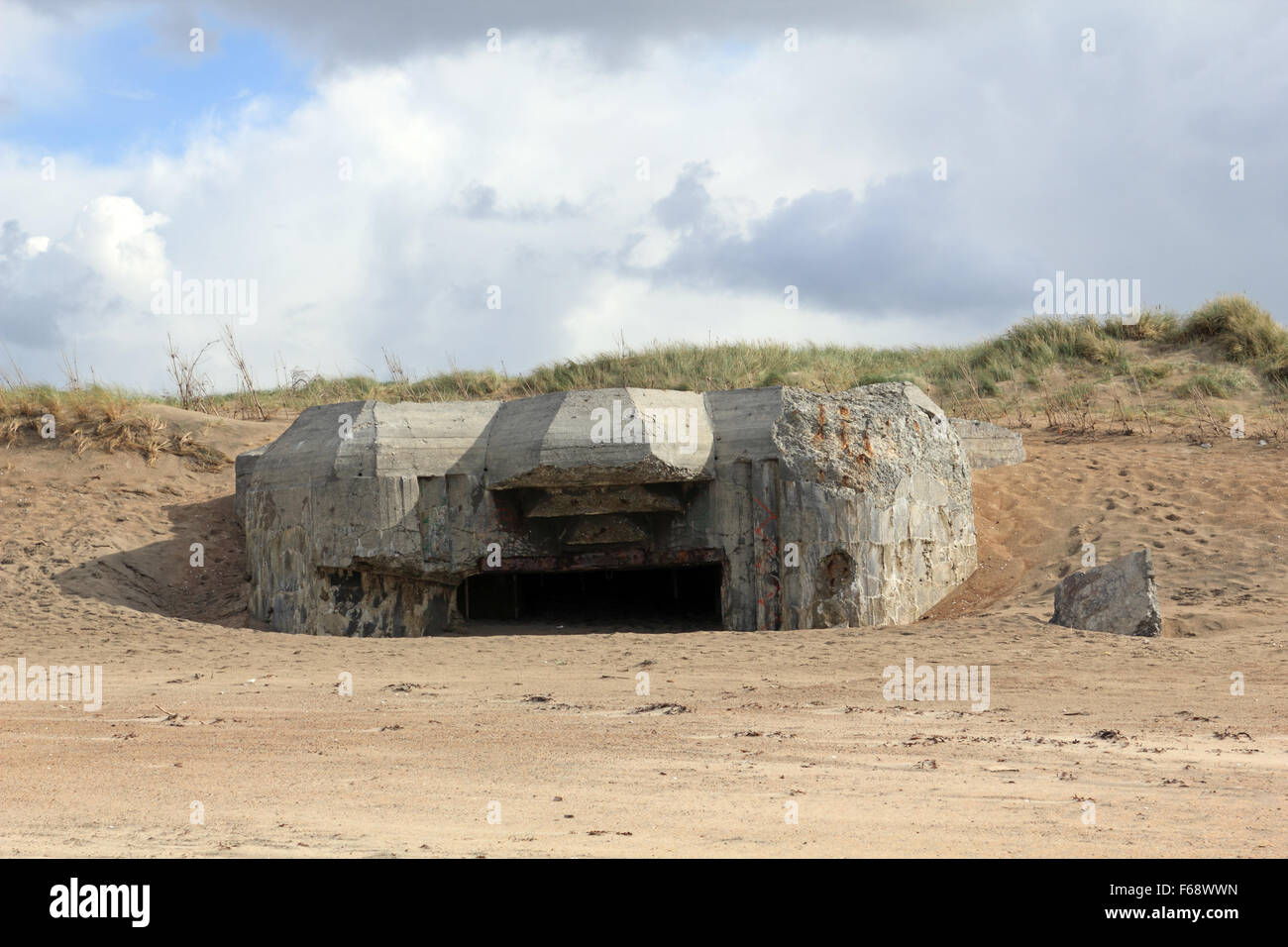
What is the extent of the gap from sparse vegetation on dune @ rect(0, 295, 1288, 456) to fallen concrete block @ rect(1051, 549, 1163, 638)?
20.8 feet

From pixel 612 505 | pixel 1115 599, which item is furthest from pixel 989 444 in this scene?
pixel 612 505

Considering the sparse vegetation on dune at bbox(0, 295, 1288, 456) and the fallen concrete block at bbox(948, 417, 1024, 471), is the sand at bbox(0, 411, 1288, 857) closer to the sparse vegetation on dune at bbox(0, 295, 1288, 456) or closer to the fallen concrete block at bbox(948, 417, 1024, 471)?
the fallen concrete block at bbox(948, 417, 1024, 471)

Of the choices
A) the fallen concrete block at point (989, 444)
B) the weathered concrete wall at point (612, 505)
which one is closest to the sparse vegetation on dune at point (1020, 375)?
the fallen concrete block at point (989, 444)

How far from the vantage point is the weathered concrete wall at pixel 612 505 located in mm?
10344

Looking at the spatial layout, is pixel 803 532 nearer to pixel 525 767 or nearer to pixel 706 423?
pixel 706 423

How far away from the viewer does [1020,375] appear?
63.7ft

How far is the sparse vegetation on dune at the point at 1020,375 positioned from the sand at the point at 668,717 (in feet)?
12.7

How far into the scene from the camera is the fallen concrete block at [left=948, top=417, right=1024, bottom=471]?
1402 cm

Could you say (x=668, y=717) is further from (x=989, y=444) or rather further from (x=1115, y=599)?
(x=989, y=444)

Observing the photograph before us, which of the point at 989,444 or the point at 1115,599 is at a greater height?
the point at 989,444

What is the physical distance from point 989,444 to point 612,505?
5406 mm

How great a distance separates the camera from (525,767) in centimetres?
578

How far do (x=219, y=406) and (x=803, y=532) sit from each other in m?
11.0

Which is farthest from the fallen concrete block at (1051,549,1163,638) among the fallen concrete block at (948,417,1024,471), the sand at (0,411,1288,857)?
the fallen concrete block at (948,417,1024,471)
